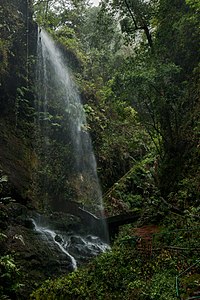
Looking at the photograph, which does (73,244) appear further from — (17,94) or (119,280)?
(17,94)

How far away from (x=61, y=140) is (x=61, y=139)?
0.05m

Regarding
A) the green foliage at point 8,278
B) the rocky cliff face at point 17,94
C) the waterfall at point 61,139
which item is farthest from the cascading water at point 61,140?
the green foliage at point 8,278

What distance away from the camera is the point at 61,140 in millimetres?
15367

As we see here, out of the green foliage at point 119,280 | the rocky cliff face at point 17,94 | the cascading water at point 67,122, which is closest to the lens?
the green foliage at point 119,280

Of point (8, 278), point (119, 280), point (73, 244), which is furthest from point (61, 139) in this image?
point (119, 280)

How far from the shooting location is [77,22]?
23.2 meters

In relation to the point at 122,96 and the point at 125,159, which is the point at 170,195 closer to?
the point at 122,96

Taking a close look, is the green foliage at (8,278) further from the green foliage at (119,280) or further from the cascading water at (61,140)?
the cascading water at (61,140)

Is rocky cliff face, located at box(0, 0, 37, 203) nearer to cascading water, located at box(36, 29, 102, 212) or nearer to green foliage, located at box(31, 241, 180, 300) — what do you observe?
cascading water, located at box(36, 29, 102, 212)

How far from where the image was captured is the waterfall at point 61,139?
13812 mm

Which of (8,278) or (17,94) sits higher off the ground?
(17,94)

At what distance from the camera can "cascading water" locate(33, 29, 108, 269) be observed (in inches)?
540

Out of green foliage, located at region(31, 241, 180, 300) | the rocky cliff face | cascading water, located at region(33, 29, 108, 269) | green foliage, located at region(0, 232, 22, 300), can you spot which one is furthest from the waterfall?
green foliage, located at region(31, 241, 180, 300)

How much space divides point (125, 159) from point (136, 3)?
815cm
